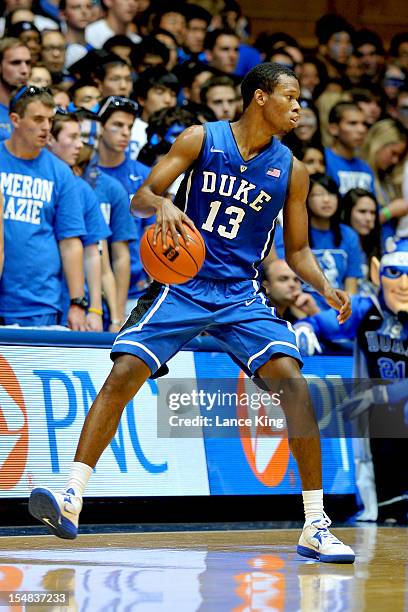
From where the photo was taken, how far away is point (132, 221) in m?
9.04

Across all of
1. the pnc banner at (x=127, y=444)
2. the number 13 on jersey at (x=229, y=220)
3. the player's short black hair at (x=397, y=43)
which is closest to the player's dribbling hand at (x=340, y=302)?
the number 13 on jersey at (x=229, y=220)

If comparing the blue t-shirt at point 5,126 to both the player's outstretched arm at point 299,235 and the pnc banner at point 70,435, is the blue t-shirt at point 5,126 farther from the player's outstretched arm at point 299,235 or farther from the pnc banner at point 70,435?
the player's outstretched arm at point 299,235

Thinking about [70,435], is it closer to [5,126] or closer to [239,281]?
[239,281]

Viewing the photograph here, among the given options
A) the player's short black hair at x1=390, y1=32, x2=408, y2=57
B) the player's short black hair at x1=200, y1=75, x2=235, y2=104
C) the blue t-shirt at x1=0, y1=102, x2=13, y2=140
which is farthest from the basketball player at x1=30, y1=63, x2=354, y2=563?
the player's short black hair at x1=390, y1=32, x2=408, y2=57

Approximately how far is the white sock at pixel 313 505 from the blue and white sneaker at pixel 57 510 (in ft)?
3.68

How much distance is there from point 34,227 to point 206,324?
95.3 inches

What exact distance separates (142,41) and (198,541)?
6608mm

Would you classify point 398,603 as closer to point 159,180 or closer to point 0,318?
point 159,180

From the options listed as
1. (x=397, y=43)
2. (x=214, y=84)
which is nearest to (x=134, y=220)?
(x=214, y=84)

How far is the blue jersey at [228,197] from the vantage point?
5.89m

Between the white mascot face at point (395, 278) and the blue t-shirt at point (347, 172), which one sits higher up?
the blue t-shirt at point (347, 172)

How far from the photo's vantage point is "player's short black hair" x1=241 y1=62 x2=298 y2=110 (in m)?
5.85

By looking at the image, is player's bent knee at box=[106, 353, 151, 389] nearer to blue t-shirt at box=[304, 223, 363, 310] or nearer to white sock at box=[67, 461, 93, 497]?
white sock at box=[67, 461, 93, 497]

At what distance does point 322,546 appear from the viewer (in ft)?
18.2
